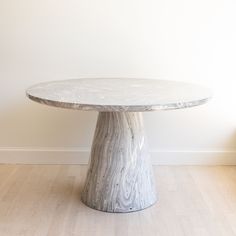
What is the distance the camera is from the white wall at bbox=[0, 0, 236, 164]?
8.19 ft

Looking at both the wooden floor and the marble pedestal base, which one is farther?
the marble pedestal base

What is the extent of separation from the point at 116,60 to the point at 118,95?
817 mm

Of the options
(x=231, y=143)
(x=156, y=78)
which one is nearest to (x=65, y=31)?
(x=156, y=78)

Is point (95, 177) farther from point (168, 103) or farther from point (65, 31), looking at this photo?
point (65, 31)

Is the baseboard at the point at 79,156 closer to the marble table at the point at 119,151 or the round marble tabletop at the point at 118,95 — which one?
the marble table at the point at 119,151

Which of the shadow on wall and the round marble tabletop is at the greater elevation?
the round marble tabletop

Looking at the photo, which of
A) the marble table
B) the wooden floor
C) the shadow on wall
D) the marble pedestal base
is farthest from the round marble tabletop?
the wooden floor

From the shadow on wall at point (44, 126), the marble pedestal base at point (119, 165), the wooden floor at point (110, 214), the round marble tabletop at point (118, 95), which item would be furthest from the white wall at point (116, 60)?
the marble pedestal base at point (119, 165)

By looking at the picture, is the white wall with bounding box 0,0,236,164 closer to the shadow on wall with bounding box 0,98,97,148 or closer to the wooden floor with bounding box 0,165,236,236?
the shadow on wall with bounding box 0,98,97,148

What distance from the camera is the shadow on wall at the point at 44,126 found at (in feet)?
8.84

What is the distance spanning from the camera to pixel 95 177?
6.91ft

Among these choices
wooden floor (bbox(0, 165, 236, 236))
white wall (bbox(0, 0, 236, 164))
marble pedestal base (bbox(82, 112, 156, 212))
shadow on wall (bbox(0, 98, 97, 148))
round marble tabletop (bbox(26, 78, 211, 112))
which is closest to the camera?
round marble tabletop (bbox(26, 78, 211, 112))

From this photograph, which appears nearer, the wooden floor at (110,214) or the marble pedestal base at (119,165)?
the wooden floor at (110,214)

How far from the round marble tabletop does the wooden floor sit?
0.66 meters
